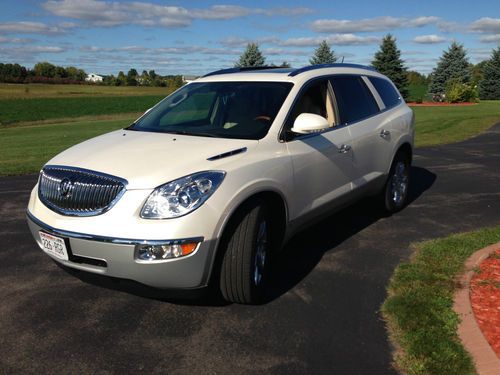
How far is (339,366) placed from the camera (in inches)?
119

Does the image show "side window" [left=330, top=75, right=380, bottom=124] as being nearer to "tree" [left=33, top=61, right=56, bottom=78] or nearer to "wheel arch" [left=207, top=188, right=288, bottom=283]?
"wheel arch" [left=207, top=188, right=288, bottom=283]

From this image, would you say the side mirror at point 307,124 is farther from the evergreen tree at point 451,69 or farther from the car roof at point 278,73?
the evergreen tree at point 451,69

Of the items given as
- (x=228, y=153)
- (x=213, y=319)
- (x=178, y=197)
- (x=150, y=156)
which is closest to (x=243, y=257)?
(x=213, y=319)

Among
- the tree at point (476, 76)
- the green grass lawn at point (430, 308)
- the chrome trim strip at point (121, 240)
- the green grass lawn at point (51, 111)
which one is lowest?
the green grass lawn at point (51, 111)

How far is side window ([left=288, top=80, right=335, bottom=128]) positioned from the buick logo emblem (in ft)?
6.38

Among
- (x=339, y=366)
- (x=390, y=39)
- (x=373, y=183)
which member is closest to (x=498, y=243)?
(x=373, y=183)

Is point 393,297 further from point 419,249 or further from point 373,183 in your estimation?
point 373,183

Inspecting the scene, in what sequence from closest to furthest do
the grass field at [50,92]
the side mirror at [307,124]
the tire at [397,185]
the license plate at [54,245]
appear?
the license plate at [54,245] < the side mirror at [307,124] < the tire at [397,185] < the grass field at [50,92]

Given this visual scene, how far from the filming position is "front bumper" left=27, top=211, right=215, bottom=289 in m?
3.20

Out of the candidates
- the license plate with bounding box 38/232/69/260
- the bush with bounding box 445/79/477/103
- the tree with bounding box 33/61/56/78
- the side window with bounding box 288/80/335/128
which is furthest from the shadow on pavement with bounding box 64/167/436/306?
the tree with bounding box 33/61/56/78

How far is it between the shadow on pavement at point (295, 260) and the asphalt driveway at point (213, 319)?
0.7 inches

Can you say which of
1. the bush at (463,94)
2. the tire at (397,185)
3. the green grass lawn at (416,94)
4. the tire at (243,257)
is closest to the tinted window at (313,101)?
the tire at (243,257)

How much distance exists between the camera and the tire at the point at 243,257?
3504mm

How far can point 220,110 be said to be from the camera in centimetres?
477
